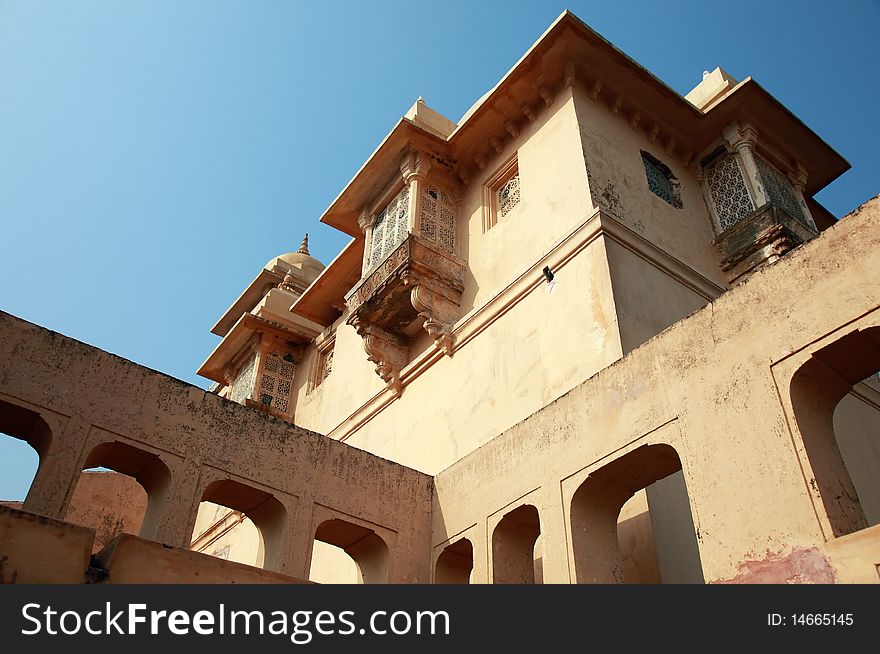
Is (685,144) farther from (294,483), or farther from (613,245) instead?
(294,483)

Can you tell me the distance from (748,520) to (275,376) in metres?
12.5

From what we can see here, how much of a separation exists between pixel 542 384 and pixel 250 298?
12.9 m

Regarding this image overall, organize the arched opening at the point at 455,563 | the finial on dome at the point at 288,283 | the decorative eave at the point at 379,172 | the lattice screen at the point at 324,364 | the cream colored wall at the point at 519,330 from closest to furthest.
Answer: the arched opening at the point at 455,563 → the cream colored wall at the point at 519,330 → the decorative eave at the point at 379,172 → the lattice screen at the point at 324,364 → the finial on dome at the point at 288,283

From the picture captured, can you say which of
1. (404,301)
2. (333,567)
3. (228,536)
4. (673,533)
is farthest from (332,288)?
(673,533)

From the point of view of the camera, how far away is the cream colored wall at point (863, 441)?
9.02m

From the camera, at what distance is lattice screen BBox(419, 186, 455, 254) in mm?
12219

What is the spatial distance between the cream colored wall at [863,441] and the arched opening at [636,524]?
2575mm

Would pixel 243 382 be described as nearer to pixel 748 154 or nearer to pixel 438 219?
pixel 438 219

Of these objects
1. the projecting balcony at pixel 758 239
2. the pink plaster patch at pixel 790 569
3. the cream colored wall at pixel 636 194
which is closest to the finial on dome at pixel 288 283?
the cream colored wall at pixel 636 194

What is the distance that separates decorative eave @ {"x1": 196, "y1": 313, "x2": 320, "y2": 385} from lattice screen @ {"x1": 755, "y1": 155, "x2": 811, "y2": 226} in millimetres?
8800

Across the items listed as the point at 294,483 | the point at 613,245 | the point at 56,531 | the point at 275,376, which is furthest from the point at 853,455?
the point at 275,376

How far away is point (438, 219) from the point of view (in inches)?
492

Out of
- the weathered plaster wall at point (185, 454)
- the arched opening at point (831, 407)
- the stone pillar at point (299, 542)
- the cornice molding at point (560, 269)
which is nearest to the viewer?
the arched opening at point (831, 407)

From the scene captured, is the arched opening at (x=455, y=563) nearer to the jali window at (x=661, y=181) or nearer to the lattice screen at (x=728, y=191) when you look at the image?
the jali window at (x=661, y=181)
